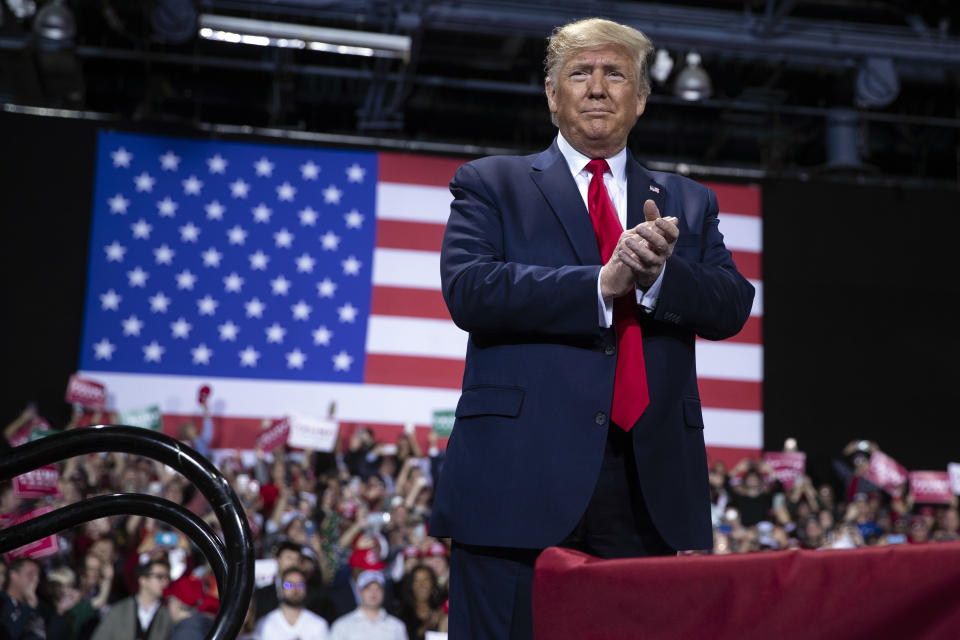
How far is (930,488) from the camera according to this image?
380 inches

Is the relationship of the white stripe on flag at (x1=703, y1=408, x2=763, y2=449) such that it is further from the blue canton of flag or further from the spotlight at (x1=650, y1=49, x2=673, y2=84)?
the blue canton of flag

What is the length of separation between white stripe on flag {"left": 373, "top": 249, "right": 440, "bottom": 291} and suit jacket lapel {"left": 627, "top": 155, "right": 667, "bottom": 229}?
27.5ft

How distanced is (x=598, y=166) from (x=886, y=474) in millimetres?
8957

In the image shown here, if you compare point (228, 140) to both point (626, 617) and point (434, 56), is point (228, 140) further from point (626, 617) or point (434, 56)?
point (626, 617)

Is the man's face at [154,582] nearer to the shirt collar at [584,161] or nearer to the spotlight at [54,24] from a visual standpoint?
the shirt collar at [584,161]

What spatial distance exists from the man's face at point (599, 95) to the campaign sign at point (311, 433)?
742 cm

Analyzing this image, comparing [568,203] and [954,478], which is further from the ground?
[568,203]

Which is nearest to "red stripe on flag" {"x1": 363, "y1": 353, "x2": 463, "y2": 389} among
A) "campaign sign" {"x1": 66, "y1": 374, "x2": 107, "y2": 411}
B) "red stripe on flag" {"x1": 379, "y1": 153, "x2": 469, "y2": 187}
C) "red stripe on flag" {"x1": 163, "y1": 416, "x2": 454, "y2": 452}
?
"red stripe on flag" {"x1": 163, "y1": 416, "x2": 454, "y2": 452}

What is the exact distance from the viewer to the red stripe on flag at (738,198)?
10.3 m

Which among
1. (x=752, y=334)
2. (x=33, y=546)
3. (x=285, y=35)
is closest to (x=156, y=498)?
(x=33, y=546)

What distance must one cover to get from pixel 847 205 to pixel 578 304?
1028 cm

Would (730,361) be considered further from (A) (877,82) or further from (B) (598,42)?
(B) (598,42)

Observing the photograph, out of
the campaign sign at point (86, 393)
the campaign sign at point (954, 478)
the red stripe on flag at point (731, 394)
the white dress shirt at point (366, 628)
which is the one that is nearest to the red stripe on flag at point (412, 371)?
the campaign sign at point (86, 393)

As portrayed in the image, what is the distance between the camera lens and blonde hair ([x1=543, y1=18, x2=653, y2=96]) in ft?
4.66
